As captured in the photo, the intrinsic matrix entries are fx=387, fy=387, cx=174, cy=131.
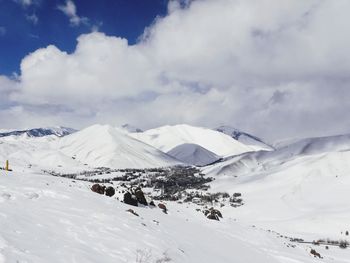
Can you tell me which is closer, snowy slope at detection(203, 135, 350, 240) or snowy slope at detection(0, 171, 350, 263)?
snowy slope at detection(0, 171, 350, 263)

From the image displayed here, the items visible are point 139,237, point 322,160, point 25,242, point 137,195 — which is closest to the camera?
point 25,242

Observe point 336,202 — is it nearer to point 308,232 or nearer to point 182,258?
point 308,232

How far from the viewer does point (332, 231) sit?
3167 inches

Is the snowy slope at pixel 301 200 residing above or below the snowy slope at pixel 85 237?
above

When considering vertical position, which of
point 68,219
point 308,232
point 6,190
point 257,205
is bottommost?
point 68,219

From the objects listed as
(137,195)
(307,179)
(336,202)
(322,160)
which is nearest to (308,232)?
(336,202)

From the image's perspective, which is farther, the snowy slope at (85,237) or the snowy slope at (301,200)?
the snowy slope at (301,200)

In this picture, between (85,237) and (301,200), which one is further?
(301,200)

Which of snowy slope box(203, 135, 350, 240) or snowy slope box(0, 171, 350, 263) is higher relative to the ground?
snowy slope box(203, 135, 350, 240)

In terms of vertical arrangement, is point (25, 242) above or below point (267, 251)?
below

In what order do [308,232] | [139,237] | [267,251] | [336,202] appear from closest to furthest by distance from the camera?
[139,237]
[267,251]
[308,232]
[336,202]

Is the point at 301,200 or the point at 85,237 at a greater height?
the point at 301,200

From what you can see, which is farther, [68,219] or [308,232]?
[308,232]

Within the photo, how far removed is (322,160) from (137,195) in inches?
7048
